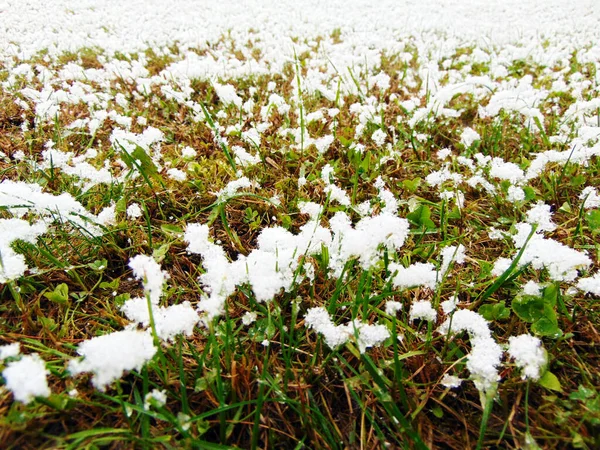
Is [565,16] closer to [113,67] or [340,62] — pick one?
[340,62]

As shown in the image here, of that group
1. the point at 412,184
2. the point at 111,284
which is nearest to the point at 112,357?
the point at 111,284

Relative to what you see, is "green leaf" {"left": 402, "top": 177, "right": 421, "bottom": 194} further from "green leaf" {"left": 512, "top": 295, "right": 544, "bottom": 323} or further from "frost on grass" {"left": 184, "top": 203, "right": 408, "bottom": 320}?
"green leaf" {"left": 512, "top": 295, "right": 544, "bottom": 323}

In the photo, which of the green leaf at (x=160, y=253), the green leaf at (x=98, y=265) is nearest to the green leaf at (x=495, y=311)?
the green leaf at (x=160, y=253)

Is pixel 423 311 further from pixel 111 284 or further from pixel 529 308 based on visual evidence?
pixel 111 284

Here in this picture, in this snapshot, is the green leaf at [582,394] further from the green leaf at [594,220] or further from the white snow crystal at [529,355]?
the green leaf at [594,220]

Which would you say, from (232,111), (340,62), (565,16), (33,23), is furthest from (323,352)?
(565,16)

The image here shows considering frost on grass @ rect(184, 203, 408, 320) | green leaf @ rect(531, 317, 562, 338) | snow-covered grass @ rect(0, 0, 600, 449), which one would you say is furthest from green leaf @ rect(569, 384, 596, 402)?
frost on grass @ rect(184, 203, 408, 320)

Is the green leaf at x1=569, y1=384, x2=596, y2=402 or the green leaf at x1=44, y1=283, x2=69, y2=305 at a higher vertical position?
the green leaf at x1=44, y1=283, x2=69, y2=305
